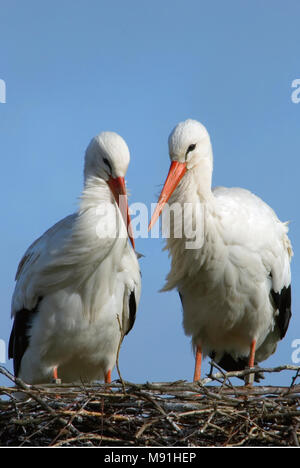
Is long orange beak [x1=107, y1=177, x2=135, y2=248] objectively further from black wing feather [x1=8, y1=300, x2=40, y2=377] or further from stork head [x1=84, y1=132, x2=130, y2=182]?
black wing feather [x1=8, y1=300, x2=40, y2=377]

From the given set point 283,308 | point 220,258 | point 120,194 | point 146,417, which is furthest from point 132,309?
point 146,417

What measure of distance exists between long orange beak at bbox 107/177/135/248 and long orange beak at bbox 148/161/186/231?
20 cm

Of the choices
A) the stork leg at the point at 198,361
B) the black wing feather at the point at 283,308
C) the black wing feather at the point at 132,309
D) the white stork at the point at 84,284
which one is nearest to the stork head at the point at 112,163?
the white stork at the point at 84,284

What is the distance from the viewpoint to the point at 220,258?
5648 mm

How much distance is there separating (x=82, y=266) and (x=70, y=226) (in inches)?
9.5

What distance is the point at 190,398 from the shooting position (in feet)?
14.7

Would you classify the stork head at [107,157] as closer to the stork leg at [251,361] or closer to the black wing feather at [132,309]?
the black wing feather at [132,309]

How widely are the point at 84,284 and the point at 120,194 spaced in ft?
1.90

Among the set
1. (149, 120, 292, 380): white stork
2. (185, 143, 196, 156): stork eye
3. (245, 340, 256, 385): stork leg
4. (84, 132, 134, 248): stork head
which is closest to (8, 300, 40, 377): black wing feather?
(84, 132, 134, 248): stork head

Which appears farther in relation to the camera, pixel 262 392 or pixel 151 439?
pixel 262 392

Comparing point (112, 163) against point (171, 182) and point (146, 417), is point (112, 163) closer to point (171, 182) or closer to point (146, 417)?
point (171, 182)

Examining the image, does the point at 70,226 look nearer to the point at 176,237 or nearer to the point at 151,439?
the point at 176,237

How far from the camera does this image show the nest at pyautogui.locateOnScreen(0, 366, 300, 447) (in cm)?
436
